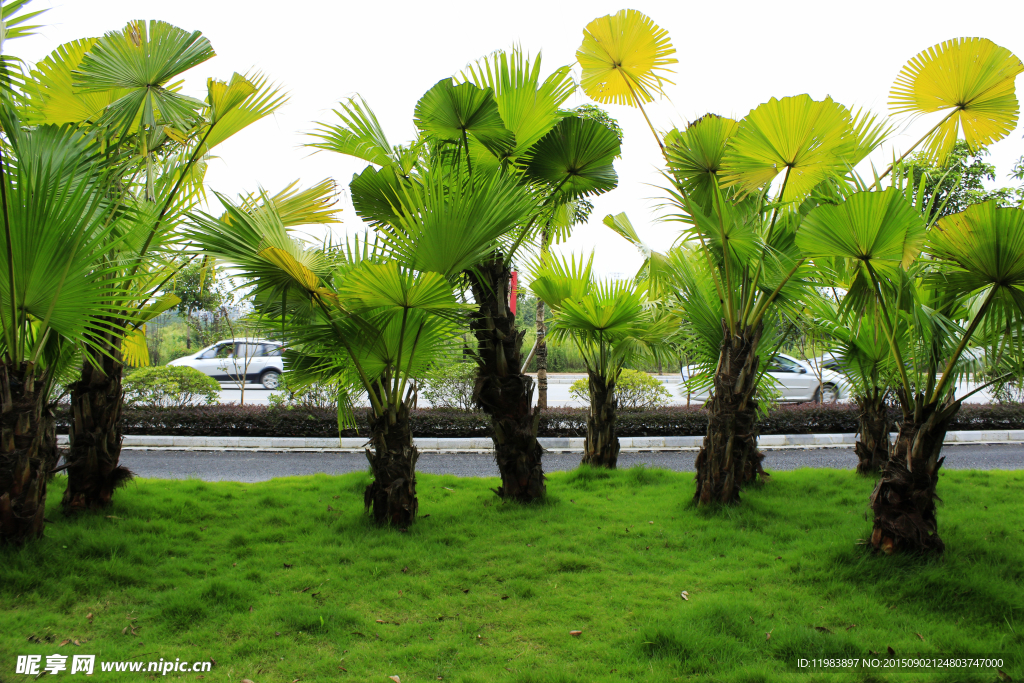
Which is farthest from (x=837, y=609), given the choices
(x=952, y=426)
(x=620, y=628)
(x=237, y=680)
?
(x=952, y=426)

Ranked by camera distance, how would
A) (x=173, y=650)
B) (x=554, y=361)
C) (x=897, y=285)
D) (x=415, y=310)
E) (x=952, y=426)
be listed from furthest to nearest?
(x=554, y=361) < (x=952, y=426) < (x=415, y=310) < (x=897, y=285) < (x=173, y=650)

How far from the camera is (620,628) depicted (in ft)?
10.3

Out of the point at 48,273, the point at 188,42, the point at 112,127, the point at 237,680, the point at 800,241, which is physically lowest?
the point at 237,680

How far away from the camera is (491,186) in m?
3.88

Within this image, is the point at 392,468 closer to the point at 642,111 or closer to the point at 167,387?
the point at 642,111

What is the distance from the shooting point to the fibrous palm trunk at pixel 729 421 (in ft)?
16.0

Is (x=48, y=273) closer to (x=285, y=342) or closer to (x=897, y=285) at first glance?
(x=285, y=342)

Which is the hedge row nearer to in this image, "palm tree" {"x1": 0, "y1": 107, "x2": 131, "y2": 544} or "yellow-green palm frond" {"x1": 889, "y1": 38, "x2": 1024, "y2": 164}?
"palm tree" {"x1": 0, "y1": 107, "x2": 131, "y2": 544}

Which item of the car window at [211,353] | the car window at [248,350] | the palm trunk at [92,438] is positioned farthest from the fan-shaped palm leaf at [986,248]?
the car window at [248,350]

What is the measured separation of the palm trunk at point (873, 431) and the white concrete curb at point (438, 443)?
3585mm

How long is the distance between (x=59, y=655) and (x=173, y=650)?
0.48m

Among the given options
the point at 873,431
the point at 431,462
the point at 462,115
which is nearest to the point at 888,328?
the point at 873,431

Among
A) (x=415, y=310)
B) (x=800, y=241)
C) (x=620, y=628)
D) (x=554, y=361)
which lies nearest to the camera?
(x=620, y=628)

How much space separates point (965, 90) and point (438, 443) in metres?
7.56
